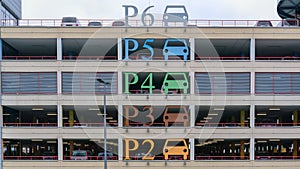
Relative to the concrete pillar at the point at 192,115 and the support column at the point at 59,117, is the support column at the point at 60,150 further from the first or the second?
the concrete pillar at the point at 192,115

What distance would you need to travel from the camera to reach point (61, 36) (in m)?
37.0

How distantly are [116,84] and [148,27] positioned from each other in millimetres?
6490

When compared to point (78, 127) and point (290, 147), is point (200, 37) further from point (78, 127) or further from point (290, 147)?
point (290, 147)

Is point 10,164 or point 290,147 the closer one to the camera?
point 10,164

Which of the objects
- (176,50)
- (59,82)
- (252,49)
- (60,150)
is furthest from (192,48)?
(60,150)

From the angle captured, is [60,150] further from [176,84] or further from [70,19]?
[70,19]

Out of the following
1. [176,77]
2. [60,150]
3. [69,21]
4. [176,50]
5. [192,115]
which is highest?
[69,21]

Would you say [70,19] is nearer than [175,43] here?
No

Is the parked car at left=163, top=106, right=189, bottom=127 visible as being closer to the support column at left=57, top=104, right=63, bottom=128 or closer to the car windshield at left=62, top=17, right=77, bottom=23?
the support column at left=57, top=104, right=63, bottom=128

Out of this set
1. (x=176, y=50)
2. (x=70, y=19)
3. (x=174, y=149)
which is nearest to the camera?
(x=174, y=149)

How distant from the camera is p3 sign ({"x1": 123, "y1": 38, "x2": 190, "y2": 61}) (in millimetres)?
37438

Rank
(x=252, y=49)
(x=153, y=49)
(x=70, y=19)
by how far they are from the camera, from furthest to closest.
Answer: (x=70, y=19) < (x=153, y=49) < (x=252, y=49)

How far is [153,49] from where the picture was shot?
126 ft

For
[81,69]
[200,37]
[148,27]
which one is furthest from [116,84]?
[200,37]
